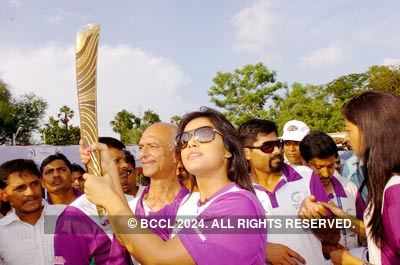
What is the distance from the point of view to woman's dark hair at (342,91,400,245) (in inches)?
80.8

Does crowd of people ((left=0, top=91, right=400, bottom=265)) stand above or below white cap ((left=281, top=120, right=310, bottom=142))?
below

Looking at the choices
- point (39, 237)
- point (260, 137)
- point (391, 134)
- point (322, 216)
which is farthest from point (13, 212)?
point (391, 134)

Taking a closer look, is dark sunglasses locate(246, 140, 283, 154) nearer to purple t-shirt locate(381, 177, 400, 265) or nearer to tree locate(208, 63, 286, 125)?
purple t-shirt locate(381, 177, 400, 265)

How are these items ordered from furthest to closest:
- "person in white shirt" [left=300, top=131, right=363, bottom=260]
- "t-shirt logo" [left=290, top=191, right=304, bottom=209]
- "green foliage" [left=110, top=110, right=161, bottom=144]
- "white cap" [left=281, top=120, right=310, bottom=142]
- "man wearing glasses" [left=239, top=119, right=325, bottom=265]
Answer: "green foliage" [left=110, top=110, right=161, bottom=144], "white cap" [left=281, top=120, right=310, bottom=142], "person in white shirt" [left=300, top=131, right=363, bottom=260], "t-shirt logo" [left=290, top=191, right=304, bottom=209], "man wearing glasses" [left=239, top=119, right=325, bottom=265]

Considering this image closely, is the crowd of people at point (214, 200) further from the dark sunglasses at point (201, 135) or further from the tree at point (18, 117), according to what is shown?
the tree at point (18, 117)

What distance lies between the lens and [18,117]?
6091 cm

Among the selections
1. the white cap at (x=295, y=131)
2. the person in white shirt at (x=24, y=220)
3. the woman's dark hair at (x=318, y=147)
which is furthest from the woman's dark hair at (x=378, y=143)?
the white cap at (x=295, y=131)

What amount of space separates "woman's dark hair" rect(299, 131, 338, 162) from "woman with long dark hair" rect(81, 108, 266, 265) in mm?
2119

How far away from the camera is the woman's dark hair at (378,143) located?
2.05m

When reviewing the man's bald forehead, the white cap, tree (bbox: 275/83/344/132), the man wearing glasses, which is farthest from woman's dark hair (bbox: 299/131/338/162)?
tree (bbox: 275/83/344/132)

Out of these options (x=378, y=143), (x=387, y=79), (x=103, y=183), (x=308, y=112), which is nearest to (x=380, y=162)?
(x=378, y=143)

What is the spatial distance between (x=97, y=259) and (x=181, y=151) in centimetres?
111

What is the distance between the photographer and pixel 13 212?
3.60 metres

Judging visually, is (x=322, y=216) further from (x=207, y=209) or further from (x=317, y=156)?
(x=317, y=156)
